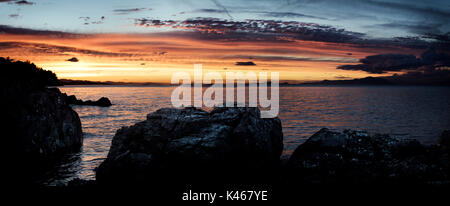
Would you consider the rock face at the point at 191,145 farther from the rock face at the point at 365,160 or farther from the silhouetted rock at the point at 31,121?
the silhouetted rock at the point at 31,121

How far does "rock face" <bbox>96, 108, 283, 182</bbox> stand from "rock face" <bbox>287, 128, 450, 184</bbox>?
1.97 meters

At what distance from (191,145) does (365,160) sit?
7.63 meters

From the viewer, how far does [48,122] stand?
21.7 m

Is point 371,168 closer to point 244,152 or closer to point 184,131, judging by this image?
point 244,152

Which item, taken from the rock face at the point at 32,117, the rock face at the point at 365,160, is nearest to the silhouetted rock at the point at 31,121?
the rock face at the point at 32,117

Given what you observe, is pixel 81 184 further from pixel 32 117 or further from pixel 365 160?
pixel 365 160

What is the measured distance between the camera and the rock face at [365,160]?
40.4 feet

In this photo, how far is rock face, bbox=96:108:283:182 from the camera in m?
13.2

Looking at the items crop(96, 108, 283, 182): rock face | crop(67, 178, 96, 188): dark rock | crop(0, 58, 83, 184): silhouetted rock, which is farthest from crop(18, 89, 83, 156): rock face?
crop(67, 178, 96, 188): dark rock

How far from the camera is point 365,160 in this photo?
13086mm

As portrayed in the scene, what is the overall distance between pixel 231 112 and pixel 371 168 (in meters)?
6.70

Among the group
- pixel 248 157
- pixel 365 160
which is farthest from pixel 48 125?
pixel 365 160

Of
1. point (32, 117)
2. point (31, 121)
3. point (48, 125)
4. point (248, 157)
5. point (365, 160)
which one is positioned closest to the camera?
point (365, 160)
